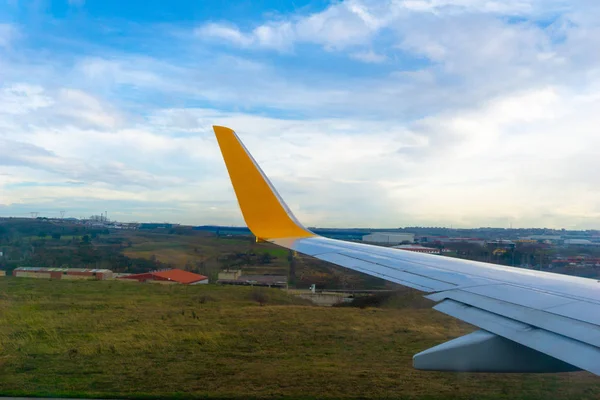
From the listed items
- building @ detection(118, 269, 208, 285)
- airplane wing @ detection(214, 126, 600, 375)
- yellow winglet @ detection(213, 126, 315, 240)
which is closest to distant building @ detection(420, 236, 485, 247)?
airplane wing @ detection(214, 126, 600, 375)

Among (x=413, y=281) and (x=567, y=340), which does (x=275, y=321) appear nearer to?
(x=413, y=281)

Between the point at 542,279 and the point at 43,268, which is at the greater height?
the point at 542,279

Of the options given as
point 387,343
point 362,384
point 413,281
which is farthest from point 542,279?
point 387,343

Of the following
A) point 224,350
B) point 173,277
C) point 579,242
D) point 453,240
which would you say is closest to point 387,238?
point 453,240

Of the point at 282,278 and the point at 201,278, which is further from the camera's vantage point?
the point at 201,278

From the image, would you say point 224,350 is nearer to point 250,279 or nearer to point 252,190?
point 250,279

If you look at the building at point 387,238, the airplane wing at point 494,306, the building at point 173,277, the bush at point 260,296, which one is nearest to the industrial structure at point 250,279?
the bush at point 260,296

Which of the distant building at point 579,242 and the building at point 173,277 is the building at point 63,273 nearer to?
the building at point 173,277
